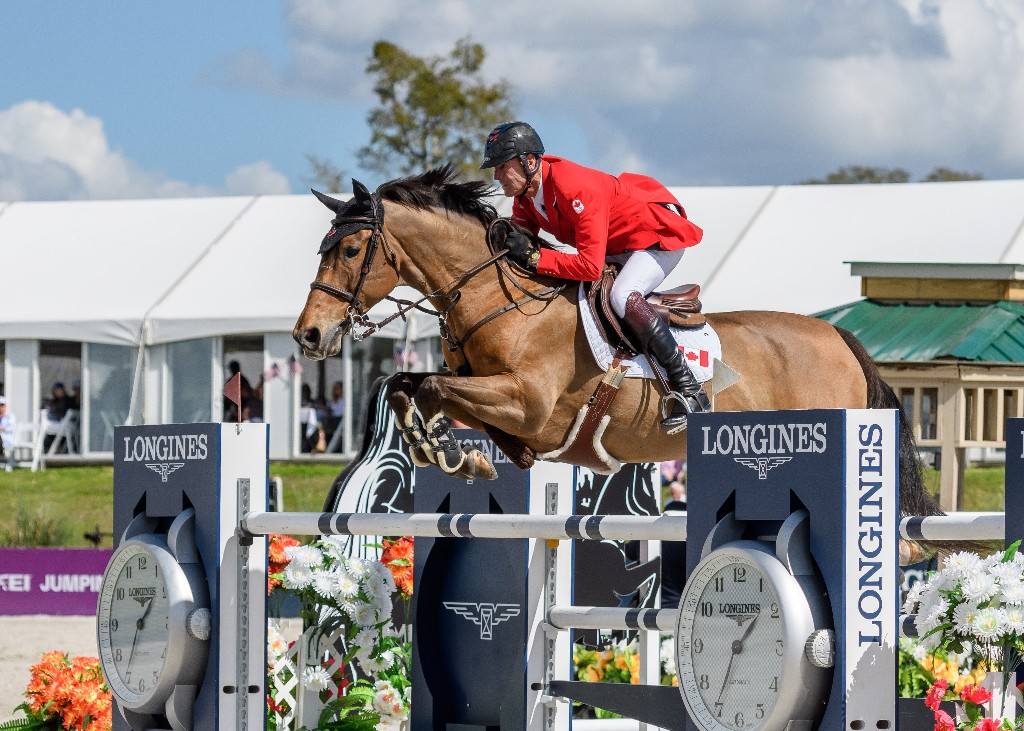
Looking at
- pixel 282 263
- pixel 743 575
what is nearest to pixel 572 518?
pixel 743 575

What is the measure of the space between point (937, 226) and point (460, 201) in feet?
32.8

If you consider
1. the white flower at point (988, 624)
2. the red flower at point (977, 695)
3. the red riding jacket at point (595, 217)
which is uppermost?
the red riding jacket at point (595, 217)

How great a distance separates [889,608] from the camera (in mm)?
2736

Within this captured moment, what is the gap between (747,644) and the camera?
280cm

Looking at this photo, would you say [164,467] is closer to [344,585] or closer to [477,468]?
[344,585]

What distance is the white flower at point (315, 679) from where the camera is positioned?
177 inches

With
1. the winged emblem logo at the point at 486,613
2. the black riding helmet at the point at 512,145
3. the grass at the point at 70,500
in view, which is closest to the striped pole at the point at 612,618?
the winged emblem logo at the point at 486,613

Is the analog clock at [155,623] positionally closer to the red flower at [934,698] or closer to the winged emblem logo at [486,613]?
the winged emblem logo at [486,613]

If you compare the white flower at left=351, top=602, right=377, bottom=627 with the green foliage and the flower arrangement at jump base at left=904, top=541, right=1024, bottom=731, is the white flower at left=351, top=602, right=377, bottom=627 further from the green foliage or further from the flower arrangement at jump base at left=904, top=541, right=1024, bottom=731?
the green foliage

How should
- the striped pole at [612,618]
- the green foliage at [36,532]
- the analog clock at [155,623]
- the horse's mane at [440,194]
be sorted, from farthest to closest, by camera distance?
1. the green foliage at [36,532]
2. the horse's mane at [440,194]
3. the analog clock at [155,623]
4. the striped pole at [612,618]

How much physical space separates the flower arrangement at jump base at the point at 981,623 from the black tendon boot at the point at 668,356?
1723mm

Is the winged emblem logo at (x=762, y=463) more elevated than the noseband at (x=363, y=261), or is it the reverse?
the noseband at (x=363, y=261)

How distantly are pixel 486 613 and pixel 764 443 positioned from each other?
1.64 meters

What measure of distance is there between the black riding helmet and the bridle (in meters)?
0.30
